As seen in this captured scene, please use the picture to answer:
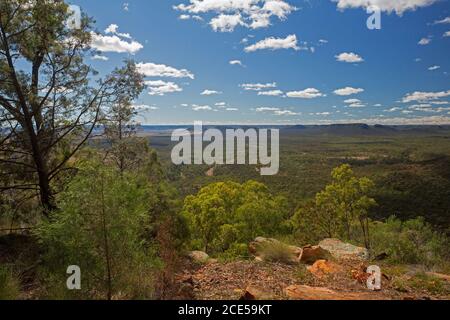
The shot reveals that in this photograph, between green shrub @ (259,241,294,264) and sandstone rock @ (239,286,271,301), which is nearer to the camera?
sandstone rock @ (239,286,271,301)

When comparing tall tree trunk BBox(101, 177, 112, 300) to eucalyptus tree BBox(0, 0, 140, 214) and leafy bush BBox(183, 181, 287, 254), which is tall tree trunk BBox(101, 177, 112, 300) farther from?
leafy bush BBox(183, 181, 287, 254)

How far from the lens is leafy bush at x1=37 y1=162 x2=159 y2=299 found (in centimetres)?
621

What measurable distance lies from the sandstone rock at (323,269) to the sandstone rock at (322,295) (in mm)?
1976

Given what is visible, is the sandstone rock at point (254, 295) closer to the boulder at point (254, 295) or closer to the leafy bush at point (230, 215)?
the boulder at point (254, 295)

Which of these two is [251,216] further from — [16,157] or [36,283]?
[36,283]

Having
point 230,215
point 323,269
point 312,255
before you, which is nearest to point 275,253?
point 312,255

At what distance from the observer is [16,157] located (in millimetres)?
10500

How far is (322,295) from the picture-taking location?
6.70 metres

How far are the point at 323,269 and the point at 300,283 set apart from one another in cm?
131

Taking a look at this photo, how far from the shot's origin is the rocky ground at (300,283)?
22.8 ft

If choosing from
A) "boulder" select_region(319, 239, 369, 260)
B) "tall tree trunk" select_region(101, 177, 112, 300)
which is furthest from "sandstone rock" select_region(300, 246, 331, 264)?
"tall tree trunk" select_region(101, 177, 112, 300)

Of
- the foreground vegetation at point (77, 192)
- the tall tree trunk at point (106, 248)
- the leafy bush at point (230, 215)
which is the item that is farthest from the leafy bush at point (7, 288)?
the leafy bush at point (230, 215)

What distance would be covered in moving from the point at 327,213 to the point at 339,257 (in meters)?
15.7
